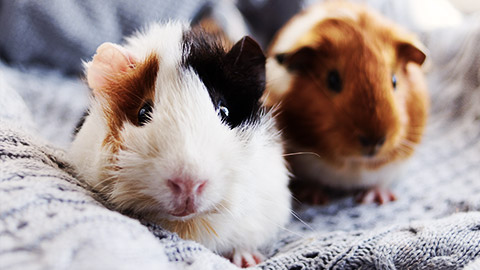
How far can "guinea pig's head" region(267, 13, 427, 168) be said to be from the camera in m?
1.10

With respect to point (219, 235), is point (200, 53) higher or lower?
higher

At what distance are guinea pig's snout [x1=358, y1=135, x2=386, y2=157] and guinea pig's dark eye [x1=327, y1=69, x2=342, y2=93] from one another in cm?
16

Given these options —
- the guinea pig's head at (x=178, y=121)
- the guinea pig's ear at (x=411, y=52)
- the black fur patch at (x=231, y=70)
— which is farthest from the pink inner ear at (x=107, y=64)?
the guinea pig's ear at (x=411, y=52)

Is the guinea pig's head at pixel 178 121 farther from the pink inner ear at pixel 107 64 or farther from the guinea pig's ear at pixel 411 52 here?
the guinea pig's ear at pixel 411 52

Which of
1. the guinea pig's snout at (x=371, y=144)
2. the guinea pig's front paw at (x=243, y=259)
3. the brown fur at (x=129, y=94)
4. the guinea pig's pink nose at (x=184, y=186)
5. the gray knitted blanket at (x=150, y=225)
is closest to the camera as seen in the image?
the gray knitted blanket at (x=150, y=225)

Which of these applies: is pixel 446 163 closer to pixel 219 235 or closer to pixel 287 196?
pixel 287 196

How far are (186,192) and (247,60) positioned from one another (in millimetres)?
311

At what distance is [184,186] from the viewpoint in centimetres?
60

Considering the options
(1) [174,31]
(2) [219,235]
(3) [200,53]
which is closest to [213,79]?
(3) [200,53]

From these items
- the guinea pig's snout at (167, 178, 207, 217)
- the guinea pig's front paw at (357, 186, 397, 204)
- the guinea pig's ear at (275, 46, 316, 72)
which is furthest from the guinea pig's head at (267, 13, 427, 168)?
the guinea pig's snout at (167, 178, 207, 217)

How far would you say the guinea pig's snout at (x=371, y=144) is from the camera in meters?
1.10

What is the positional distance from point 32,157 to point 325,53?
82 centimetres

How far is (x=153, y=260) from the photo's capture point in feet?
1.74

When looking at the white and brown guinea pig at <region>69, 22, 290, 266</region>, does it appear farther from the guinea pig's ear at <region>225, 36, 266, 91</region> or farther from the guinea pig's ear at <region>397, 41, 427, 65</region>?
the guinea pig's ear at <region>397, 41, 427, 65</region>
